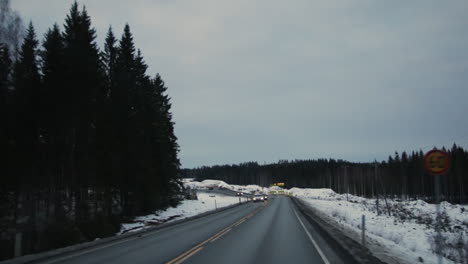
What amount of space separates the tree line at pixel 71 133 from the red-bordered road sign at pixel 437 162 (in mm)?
15081

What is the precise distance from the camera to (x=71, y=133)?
24.0m

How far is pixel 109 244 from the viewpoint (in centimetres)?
1462

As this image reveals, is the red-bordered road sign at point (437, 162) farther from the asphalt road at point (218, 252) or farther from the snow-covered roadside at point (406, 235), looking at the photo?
the asphalt road at point (218, 252)

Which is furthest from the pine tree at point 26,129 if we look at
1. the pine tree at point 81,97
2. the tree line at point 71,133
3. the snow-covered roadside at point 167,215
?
the snow-covered roadside at point 167,215

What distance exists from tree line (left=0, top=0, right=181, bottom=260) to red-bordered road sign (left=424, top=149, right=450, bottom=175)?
1508 centimetres

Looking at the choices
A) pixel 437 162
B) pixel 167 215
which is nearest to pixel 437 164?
pixel 437 162

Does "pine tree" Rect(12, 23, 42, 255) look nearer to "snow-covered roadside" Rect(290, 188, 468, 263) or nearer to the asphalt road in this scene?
the asphalt road

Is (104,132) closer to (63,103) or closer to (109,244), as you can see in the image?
(63,103)

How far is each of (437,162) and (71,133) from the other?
2273 centimetres

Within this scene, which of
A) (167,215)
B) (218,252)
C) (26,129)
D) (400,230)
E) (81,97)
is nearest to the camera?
(218,252)

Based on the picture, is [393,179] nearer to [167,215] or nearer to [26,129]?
[167,215]

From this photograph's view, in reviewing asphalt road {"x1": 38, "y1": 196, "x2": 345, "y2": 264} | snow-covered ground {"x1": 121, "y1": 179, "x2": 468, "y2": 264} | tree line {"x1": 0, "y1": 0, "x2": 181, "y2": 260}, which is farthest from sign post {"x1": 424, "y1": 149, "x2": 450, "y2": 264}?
tree line {"x1": 0, "y1": 0, "x2": 181, "y2": 260}

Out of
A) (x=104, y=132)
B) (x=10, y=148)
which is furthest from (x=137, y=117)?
(x=10, y=148)

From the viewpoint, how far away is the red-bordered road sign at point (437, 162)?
284 inches
